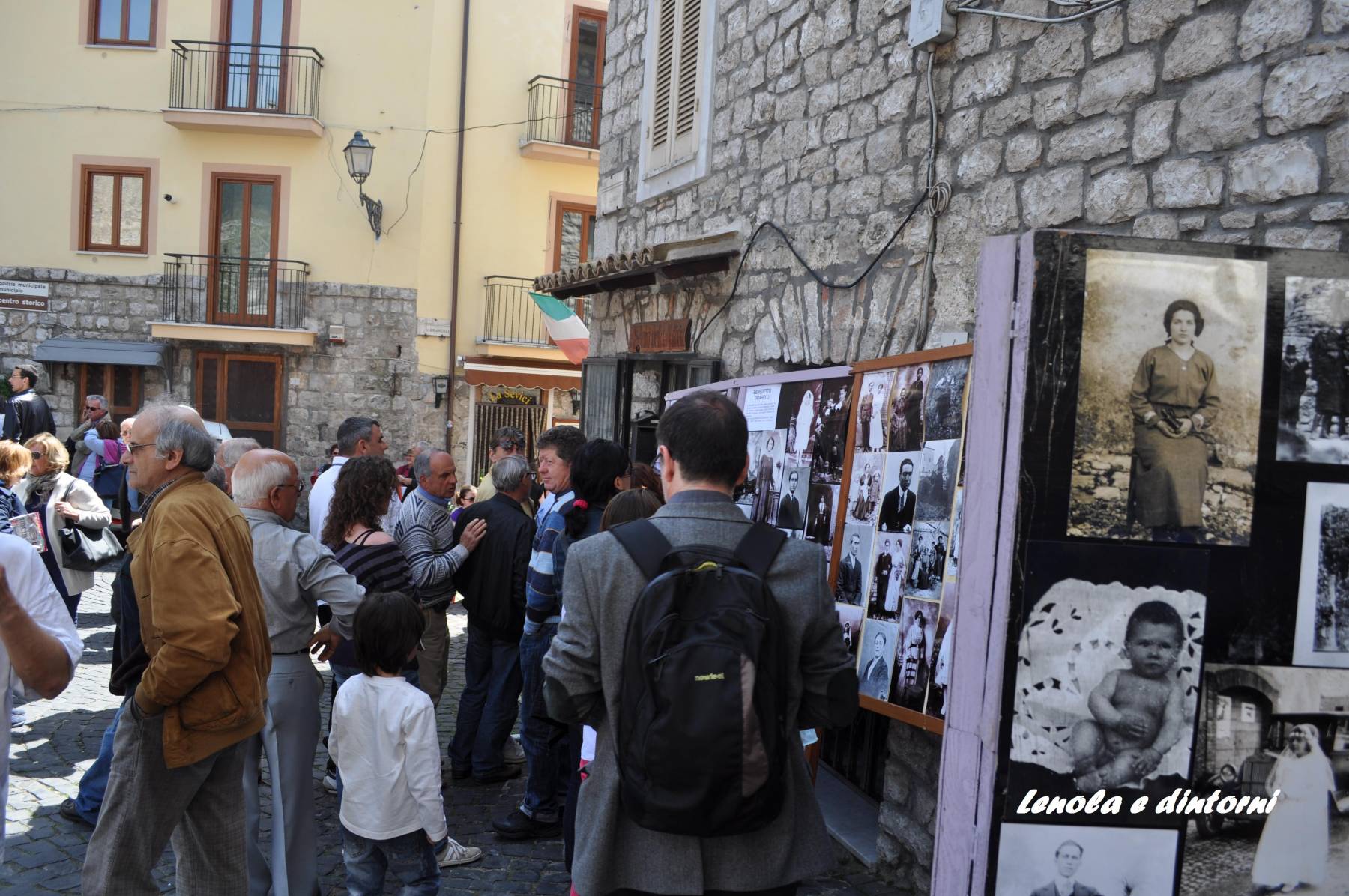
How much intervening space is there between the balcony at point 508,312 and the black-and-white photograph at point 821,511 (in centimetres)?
1413

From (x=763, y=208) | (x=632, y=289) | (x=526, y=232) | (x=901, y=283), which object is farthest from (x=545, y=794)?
(x=526, y=232)

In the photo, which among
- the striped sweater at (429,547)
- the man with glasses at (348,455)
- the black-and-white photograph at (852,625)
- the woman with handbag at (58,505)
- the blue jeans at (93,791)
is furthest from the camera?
the woman with handbag at (58,505)

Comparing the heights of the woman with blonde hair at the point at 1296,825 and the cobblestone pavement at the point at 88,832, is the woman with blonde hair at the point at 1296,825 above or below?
above

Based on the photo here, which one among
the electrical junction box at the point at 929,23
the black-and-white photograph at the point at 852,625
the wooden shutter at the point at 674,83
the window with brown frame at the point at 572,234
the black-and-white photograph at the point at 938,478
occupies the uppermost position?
the window with brown frame at the point at 572,234

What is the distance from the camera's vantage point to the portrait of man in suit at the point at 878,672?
381 cm

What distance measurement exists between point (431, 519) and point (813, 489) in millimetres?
1898

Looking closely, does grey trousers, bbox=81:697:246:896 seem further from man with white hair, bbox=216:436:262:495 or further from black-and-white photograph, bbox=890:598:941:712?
black-and-white photograph, bbox=890:598:941:712

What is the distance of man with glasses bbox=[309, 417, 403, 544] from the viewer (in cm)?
552

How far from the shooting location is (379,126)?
701 inches

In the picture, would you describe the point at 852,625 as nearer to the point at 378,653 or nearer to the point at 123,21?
the point at 378,653

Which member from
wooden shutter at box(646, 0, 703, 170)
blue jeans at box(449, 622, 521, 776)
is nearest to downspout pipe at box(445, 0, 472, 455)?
wooden shutter at box(646, 0, 703, 170)

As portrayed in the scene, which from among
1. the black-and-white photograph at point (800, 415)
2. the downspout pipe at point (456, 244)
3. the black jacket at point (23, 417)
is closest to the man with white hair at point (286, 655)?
the black-and-white photograph at point (800, 415)

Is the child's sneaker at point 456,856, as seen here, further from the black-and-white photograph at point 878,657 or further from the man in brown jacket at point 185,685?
the black-and-white photograph at point 878,657

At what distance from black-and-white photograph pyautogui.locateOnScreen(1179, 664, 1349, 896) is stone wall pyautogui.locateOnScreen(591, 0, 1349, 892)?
0.42m
